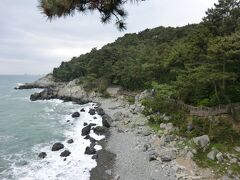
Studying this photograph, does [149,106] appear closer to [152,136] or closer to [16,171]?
[152,136]

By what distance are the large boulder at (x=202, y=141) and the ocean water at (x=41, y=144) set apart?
840 centimetres

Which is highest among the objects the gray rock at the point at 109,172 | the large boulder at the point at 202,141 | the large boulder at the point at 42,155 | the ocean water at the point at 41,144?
the large boulder at the point at 202,141

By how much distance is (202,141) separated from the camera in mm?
21531

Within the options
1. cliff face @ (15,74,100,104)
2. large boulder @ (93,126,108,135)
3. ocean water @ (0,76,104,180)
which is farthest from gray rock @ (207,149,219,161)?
cliff face @ (15,74,100,104)

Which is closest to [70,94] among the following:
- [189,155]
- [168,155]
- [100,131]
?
[100,131]

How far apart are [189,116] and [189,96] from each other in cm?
333

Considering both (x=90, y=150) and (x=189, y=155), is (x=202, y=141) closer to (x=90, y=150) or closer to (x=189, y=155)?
(x=189, y=155)

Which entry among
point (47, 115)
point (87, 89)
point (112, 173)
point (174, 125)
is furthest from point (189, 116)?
point (87, 89)

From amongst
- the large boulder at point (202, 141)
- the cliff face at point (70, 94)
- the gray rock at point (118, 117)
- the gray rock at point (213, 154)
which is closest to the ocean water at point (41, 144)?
the gray rock at point (118, 117)


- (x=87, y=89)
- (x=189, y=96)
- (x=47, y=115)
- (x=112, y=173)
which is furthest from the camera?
(x=87, y=89)

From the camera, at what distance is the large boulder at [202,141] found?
21328 mm

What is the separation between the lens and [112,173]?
19.8 meters

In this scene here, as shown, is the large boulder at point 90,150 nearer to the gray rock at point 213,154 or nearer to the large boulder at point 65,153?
the large boulder at point 65,153

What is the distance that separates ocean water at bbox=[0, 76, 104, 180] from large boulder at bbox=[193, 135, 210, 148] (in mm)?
8404
